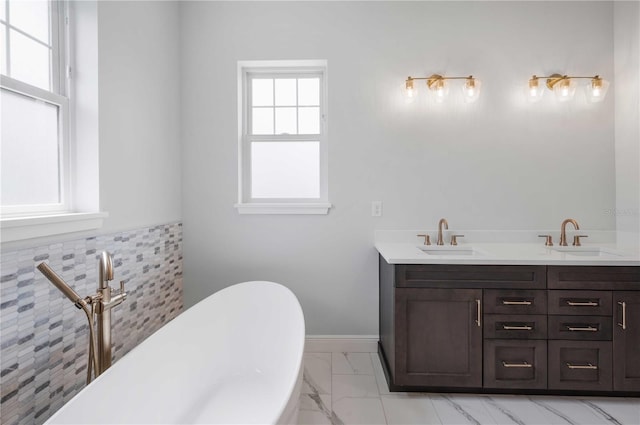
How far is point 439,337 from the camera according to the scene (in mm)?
1814

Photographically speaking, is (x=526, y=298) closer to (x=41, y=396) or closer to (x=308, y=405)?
(x=308, y=405)

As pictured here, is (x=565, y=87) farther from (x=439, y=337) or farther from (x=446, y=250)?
(x=439, y=337)

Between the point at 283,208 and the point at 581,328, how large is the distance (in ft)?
6.50

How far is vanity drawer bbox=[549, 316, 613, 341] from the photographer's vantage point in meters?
1.76

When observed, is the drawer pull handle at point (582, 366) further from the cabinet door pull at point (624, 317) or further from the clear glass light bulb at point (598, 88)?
the clear glass light bulb at point (598, 88)

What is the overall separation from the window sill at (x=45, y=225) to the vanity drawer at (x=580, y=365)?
250cm

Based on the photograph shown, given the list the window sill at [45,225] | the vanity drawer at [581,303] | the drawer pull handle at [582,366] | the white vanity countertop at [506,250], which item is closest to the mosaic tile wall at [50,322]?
the window sill at [45,225]

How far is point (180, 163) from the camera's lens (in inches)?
93.5

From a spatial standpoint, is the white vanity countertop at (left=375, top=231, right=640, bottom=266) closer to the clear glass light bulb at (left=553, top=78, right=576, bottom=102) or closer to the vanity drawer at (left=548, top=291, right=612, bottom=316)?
the vanity drawer at (left=548, top=291, right=612, bottom=316)

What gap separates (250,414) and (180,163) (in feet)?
5.80

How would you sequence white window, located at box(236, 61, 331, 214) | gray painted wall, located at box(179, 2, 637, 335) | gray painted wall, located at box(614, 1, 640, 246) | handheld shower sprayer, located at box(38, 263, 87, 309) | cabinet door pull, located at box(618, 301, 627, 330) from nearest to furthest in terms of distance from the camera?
handheld shower sprayer, located at box(38, 263, 87, 309)
cabinet door pull, located at box(618, 301, 627, 330)
gray painted wall, located at box(614, 1, 640, 246)
gray painted wall, located at box(179, 2, 637, 335)
white window, located at box(236, 61, 331, 214)

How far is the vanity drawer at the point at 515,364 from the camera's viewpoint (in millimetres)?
1775

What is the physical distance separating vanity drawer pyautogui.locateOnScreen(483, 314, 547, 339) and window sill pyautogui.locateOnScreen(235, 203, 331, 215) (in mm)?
1268

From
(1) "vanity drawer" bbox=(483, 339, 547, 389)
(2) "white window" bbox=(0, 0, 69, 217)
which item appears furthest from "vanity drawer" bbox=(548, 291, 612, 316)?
(2) "white window" bbox=(0, 0, 69, 217)
